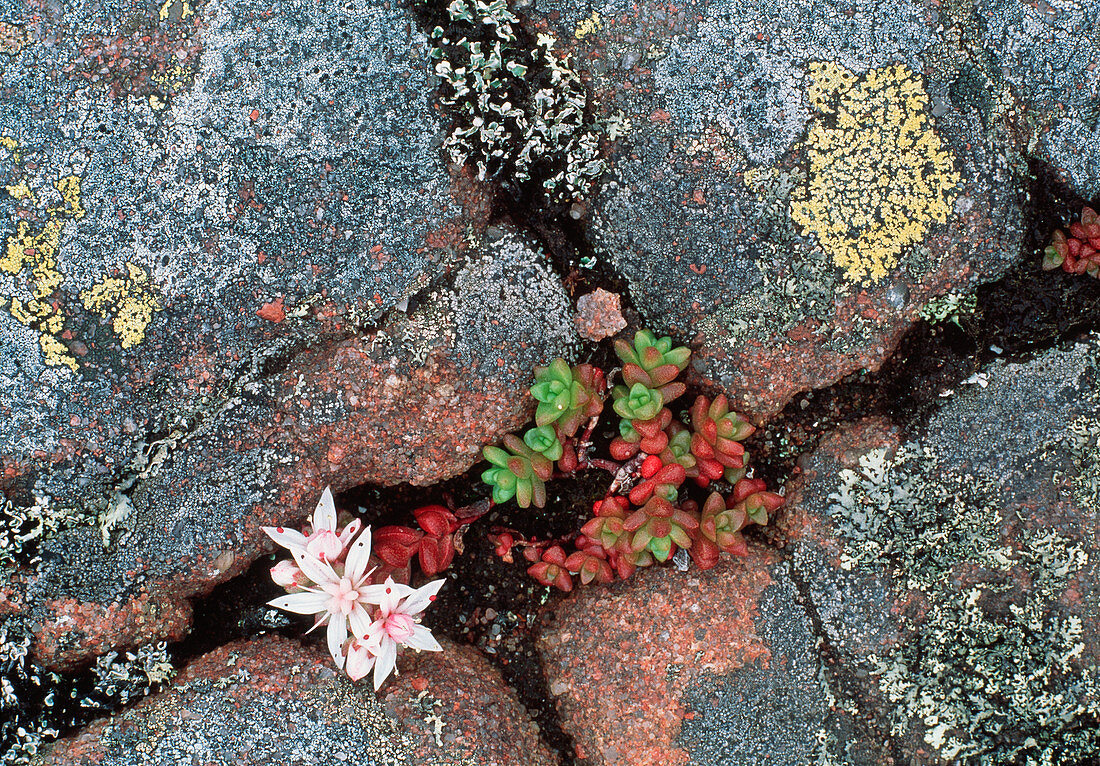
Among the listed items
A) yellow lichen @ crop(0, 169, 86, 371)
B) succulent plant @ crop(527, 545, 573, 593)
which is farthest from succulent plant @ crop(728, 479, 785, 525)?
yellow lichen @ crop(0, 169, 86, 371)

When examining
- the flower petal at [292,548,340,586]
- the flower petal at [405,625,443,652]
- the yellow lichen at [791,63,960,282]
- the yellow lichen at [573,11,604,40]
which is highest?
the yellow lichen at [791,63,960,282]

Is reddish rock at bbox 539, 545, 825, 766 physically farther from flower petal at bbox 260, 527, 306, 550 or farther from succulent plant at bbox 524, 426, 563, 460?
flower petal at bbox 260, 527, 306, 550

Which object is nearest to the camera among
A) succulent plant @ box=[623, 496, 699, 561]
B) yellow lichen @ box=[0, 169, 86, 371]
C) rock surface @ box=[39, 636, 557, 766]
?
yellow lichen @ box=[0, 169, 86, 371]

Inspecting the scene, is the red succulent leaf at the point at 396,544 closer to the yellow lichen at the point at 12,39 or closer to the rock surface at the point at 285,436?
the rock surface at the point at 285,436

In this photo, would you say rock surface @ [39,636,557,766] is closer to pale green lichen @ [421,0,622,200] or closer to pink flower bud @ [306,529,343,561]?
pink flower bud @ [306,529,343,561]

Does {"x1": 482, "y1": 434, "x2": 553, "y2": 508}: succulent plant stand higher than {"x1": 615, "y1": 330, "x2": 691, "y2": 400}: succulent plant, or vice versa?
{"x1": 615, "y1": 330, "x2": 691, "y2": 400}: succulent plant

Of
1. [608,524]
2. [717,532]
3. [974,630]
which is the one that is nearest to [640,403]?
[608,524]

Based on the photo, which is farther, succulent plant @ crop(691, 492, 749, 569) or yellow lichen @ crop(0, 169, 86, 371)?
succulent plant @ crop(691, 492, 749, 569)

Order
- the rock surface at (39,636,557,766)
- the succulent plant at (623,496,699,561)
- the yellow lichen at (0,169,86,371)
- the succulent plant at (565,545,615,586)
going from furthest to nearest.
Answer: the succulent plant at (565,545,615,586)
the succulent plant at (623,496,699,561)
the rock surface at (39,636,557,766)
the yellow lichen at (0,169,86,371)

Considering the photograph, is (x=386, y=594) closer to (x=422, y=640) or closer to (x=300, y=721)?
(x=422, y=640)
